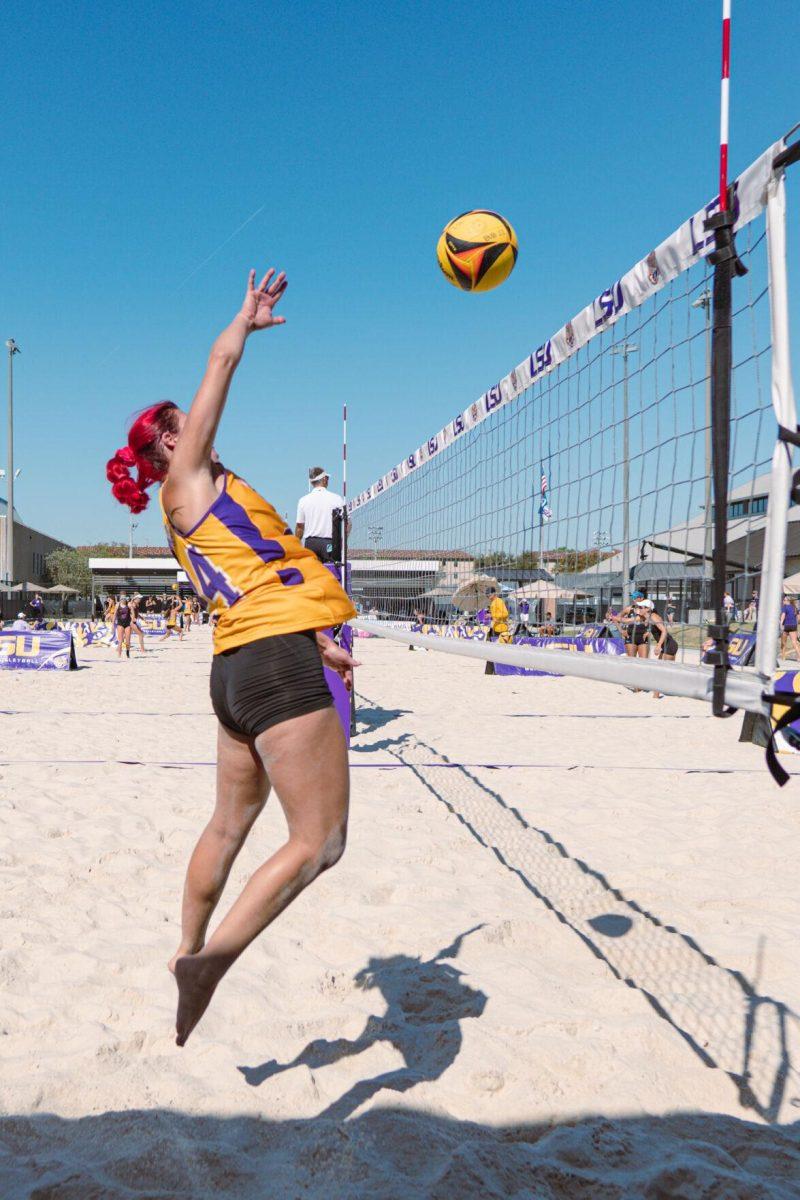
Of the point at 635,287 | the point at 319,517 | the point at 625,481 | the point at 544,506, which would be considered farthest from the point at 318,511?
the point at 635,287

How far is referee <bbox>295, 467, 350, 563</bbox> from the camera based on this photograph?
6.01 meters

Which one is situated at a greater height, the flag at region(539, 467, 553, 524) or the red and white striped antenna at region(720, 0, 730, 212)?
the red and white striped antenna at region(720, 0, 730, 212)

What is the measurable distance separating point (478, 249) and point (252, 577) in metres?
3.60

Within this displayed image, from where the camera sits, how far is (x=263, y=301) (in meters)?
2.01

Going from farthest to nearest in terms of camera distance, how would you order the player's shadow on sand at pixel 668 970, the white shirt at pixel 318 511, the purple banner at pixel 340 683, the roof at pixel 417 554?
the roof at pixel 417 554 → the white shirt at pixel 318 511 → the purple banner at pixel 340 683 → the player's shadow on sand at pixel 668 970

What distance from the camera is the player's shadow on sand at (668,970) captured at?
223 centimetres

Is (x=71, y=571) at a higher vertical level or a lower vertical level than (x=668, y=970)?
higher

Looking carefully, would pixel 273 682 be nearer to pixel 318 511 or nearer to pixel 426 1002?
pixel 426 1002

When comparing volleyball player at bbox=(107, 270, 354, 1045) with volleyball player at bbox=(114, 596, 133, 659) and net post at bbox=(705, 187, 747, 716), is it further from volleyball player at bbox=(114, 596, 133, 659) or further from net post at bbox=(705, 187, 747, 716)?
volleyball player at bbox=(114, 596, 133, 659)

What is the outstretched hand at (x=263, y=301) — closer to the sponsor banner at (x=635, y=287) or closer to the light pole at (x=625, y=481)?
the sponsor banner at (x=635, y=287)

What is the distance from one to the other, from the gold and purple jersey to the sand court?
1042 millimetres

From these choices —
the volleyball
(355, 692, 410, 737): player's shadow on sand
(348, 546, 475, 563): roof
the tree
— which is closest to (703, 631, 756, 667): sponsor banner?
the volleyball

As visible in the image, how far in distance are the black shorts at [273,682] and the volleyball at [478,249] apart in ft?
12.0

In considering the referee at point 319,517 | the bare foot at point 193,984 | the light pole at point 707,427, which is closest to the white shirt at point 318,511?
the referee at point 319,517
